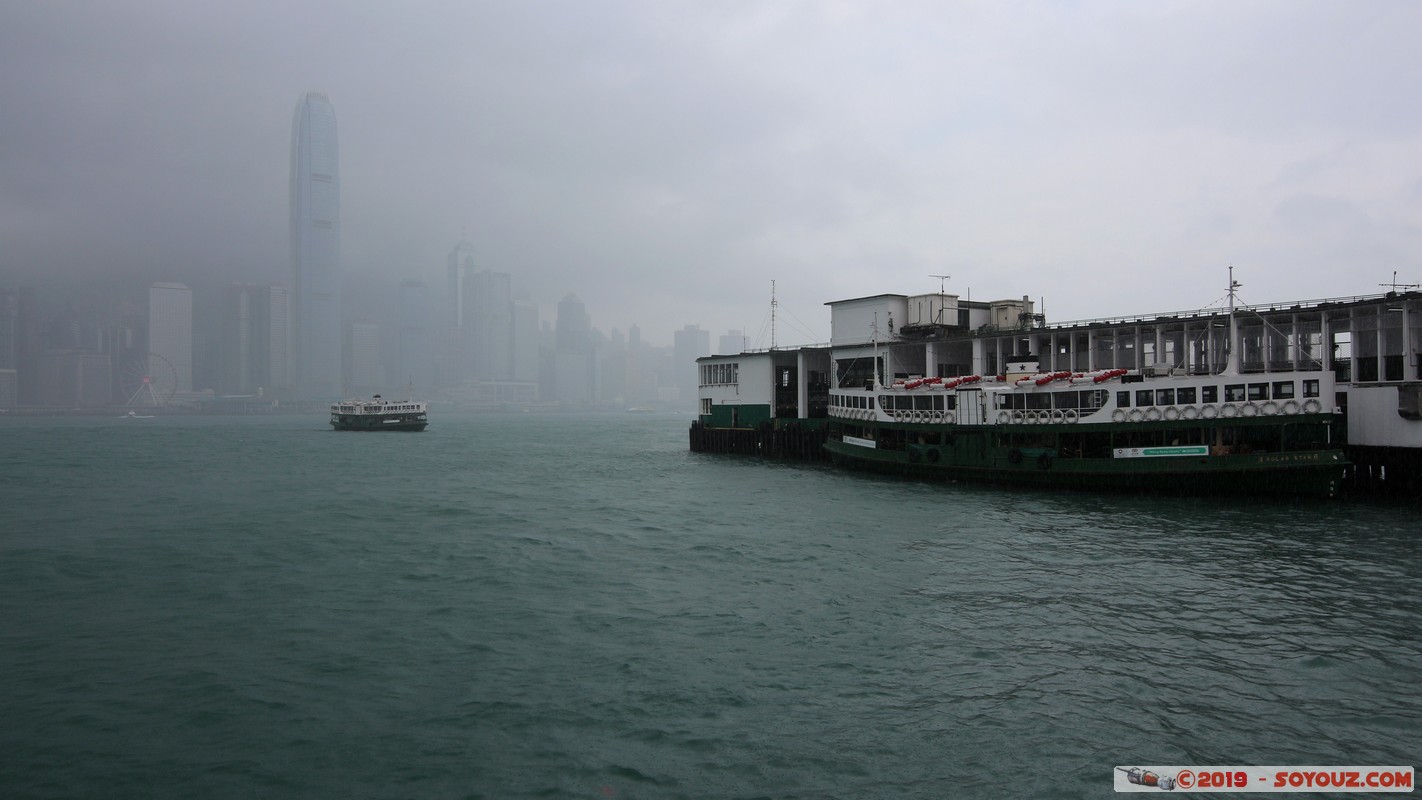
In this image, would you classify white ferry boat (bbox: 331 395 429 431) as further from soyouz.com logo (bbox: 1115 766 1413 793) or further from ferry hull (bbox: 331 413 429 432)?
soyouz.com logo (bbox: 1115 766 1413 793)

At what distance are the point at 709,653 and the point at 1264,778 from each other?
963 centimetres

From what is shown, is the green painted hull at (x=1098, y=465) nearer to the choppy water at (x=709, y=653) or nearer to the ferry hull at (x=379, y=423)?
the choppy water at (x=709, y=653)

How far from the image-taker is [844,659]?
1648 centimetres

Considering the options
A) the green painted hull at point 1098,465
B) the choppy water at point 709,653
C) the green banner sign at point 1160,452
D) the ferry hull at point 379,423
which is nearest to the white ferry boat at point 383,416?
Result: the ferry hull at point 379,423

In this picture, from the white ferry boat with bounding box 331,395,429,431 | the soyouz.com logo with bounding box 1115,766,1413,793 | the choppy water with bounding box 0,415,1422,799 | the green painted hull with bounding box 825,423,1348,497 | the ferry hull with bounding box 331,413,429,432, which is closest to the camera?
the soyouz.com logo with bounding box 1115,766,1413,793

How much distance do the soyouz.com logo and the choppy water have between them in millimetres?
363

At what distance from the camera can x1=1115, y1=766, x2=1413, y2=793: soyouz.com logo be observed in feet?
36.6

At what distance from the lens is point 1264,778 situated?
448 inches

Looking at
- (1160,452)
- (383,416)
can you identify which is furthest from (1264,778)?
(383,416)

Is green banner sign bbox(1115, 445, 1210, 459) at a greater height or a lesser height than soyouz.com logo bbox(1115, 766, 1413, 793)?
greater

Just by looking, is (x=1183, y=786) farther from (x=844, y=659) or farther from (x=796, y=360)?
(x=796, y=360)

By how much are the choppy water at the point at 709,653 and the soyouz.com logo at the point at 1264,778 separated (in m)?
0.36

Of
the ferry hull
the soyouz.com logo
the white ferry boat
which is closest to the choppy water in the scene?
the soyouz.com logo

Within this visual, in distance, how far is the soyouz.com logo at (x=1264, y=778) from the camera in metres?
11.1
